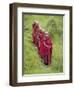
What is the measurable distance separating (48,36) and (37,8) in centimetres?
21

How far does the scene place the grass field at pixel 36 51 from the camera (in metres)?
1.95

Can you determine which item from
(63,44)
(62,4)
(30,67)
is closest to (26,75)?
(30,67)

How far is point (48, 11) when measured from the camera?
2.01 metres

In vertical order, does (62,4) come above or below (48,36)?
above

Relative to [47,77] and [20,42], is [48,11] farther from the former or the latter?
[47,77]

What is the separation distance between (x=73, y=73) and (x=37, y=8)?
1.81ft

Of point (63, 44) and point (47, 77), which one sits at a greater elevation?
point (63, 44)

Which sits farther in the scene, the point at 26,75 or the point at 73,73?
the point at 73,73

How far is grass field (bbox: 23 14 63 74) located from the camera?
1.95m

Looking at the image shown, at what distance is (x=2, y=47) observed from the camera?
1901mm

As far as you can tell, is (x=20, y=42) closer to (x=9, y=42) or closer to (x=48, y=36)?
(x=9, y=42)

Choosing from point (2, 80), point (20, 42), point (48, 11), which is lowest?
point (2, 80)

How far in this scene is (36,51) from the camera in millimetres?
1971

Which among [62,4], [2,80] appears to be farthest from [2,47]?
[62,4]
